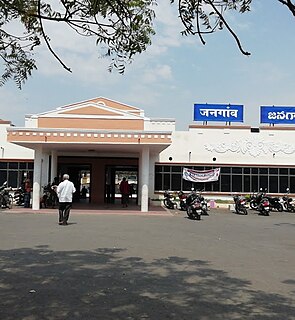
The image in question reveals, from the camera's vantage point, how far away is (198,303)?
5.30m

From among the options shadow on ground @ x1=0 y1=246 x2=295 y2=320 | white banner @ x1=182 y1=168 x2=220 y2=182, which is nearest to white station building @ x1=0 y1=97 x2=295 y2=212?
white banner @ x1=182 y1=168 x2=220 y2=182

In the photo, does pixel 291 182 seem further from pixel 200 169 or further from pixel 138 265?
pixel 138 265

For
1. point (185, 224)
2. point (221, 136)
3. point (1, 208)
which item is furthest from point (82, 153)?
point (185, 224)

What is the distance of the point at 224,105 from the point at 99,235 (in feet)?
53.7

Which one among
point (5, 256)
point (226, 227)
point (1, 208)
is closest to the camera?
point (5, 256)

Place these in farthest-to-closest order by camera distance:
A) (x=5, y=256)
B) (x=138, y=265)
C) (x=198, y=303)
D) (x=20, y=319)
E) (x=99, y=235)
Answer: (x=99, y=235)
(x=5, y=256)
(x=138, y=265)
(x=198, y=303)
(x=20, y=319)

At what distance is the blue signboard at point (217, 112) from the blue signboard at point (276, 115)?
49.0 inches

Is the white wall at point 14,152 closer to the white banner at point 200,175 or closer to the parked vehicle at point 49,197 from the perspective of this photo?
the parked vehicle at point 49,197

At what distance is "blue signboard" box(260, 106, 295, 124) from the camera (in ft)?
84.9

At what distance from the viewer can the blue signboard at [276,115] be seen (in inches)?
1019

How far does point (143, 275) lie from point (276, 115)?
21.0 meters

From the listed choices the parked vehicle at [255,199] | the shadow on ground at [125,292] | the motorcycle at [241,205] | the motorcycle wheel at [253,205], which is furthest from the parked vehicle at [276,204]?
the shadow on ground at [125,292]

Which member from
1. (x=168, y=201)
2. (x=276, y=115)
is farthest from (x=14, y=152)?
(x=276, y=115)

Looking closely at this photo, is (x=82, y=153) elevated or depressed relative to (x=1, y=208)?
elevated
